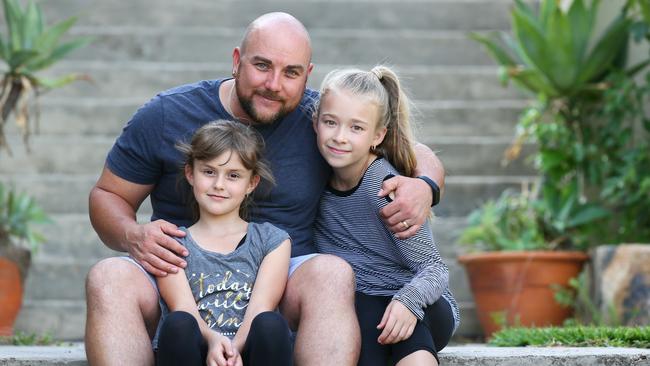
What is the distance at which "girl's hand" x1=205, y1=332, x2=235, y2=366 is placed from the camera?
2.73 m

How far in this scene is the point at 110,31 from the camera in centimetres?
652

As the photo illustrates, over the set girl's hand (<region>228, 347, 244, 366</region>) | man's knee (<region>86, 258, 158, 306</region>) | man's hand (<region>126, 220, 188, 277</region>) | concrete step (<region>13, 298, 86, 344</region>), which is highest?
man's hand (<region>126, 220, 188, 277</region>)

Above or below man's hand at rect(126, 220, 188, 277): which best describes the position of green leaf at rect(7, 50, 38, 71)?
above

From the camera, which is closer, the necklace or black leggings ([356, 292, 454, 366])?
black leggings ([356, 292, 454, 366])

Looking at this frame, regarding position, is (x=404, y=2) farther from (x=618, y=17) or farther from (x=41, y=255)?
(x=41, y=255)

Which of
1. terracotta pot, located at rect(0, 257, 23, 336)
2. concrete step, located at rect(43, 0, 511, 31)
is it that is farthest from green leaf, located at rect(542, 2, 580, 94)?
terracotta pot, located at rect(0, 257, 23, 336)

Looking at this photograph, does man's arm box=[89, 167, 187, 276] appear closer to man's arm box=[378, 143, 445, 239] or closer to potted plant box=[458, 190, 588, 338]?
man's arm box=[378, 143, 445, 239]

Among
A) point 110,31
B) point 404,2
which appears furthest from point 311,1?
point 110,31

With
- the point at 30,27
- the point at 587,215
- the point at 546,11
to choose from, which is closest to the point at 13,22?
the point at 30,27

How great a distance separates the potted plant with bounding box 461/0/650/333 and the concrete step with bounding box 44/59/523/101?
81 centimetres

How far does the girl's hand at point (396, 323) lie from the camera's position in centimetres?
291

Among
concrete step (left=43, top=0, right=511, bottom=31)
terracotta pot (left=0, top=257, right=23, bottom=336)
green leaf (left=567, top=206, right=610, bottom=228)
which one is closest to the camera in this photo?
terracotta pot (left=0, top=257, right=23, bottom=336)

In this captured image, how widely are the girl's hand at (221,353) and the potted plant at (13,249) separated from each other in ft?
6.00

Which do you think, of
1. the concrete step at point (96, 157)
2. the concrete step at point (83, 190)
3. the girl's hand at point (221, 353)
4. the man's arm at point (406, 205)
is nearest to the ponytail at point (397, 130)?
the man's arm at point (406, 205)
